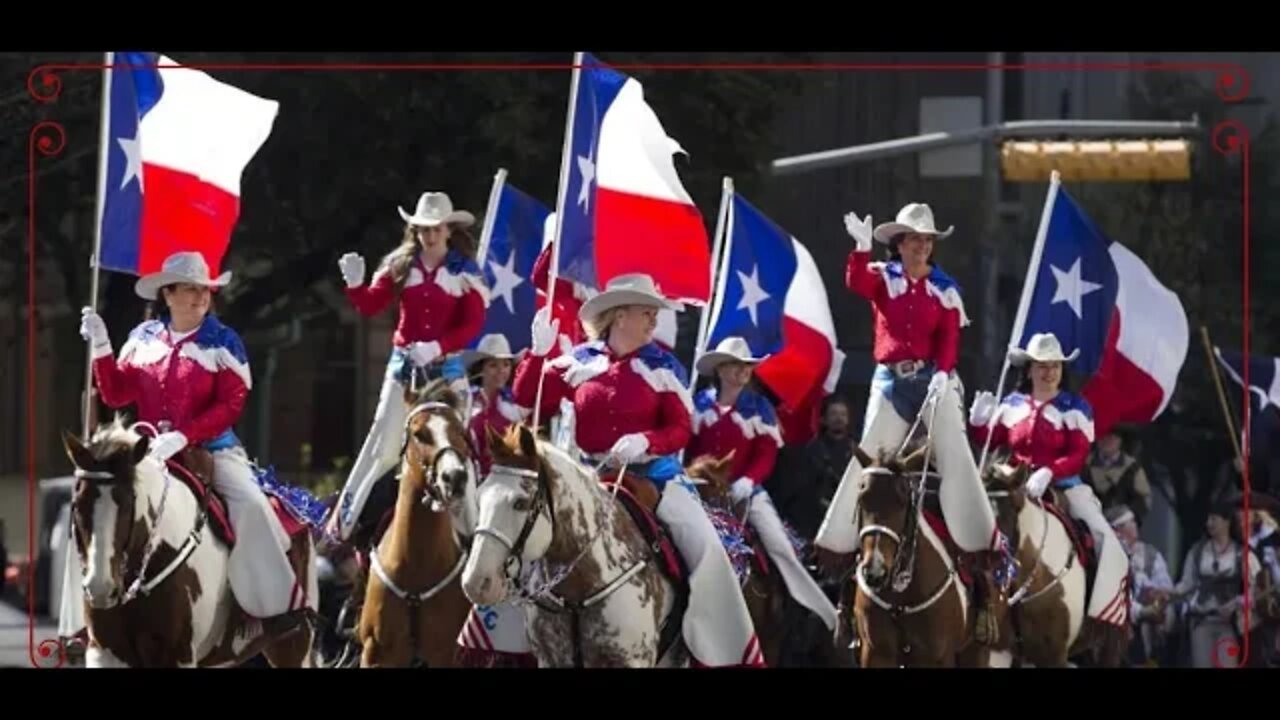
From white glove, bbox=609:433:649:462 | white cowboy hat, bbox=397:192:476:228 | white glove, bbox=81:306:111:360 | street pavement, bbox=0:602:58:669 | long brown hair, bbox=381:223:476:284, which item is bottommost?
street pavement, bbox=0:602:58:669

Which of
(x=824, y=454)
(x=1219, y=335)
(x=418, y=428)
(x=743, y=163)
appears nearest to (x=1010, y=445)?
(x=824, y=454)

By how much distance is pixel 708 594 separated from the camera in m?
15.5

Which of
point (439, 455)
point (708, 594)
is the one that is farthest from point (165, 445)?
point (708, 594)

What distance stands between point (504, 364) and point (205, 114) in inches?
155

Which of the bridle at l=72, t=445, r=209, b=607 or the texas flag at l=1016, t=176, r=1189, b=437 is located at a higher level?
the texas flag at l=1016, t=176, r=1189, b=437

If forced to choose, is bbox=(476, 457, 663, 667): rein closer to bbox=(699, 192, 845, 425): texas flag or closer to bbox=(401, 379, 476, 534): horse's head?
bbox=(401, 379, 476, 534): horse's head

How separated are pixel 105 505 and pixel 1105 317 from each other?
31.3 ft

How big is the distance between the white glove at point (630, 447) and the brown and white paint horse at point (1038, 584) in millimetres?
5296

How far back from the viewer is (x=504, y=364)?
70.3 ft

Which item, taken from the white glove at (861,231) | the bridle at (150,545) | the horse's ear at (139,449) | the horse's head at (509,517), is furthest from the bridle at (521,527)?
the white glove at (861,231)

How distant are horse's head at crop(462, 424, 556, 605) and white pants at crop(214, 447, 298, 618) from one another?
94.2 inches

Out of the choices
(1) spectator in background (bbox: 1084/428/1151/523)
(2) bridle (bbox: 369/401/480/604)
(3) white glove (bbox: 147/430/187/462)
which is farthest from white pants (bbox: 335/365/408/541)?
(1) spectator in background (bbox: 1084/428/1151/523)

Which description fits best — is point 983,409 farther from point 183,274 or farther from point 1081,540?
point 183,274

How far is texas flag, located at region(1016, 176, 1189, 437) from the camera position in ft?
73.7
